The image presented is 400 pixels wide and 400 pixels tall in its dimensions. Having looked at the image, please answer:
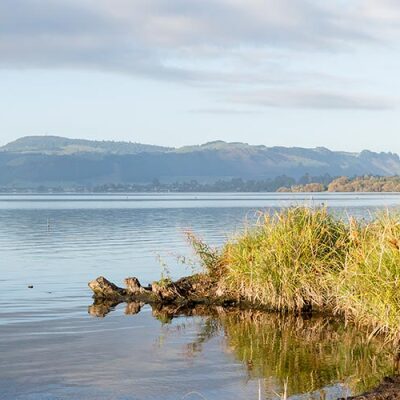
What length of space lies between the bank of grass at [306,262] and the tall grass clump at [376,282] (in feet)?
0.10

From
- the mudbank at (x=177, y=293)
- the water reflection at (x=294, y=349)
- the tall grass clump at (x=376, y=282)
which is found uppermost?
the tall grass clump at (x=376, y=282)

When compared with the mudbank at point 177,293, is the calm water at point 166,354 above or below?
below

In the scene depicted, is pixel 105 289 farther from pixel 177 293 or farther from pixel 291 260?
pixel 291 260

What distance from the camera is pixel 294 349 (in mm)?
18625

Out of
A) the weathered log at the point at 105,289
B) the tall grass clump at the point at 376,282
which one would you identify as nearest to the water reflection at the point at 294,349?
the tall grass clump at the point at 376,282

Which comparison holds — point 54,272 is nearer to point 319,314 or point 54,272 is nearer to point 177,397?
point 319,314

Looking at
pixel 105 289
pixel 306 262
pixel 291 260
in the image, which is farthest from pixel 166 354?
pixel 105 289

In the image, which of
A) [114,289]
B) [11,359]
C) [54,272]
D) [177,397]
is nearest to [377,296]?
[177,397]

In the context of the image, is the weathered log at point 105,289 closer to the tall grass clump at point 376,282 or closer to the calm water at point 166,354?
the calm water at point 166,354

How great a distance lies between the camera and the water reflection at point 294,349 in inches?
605

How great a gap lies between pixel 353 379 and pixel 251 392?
7.61 ft

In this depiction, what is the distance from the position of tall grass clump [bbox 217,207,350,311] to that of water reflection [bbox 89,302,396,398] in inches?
23.5

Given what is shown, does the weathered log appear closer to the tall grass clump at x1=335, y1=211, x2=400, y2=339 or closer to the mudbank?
the mudbank

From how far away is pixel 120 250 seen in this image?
49.2m
